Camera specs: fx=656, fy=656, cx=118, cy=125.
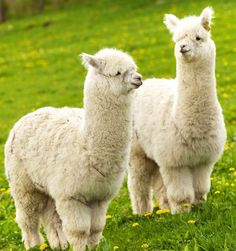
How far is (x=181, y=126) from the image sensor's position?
6.81 m

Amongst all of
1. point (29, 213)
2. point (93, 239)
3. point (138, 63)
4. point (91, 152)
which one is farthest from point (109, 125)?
point (138, 63)

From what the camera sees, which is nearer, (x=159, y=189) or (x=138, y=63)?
(x=159, y=189)

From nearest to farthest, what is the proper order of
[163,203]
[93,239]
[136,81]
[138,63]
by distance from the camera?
[136,81] < [93,239] < [163,203] < [138,63]

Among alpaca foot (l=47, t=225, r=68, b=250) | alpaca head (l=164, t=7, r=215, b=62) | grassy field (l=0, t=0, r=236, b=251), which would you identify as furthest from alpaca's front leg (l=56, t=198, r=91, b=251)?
alpaca head (l=164, t=7, r=215, b=62)

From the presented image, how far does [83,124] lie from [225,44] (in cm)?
1361

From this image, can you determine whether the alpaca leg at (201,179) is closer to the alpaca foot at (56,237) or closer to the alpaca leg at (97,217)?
the alpaca leg at (97,217)

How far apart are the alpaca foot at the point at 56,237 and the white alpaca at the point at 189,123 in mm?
1200

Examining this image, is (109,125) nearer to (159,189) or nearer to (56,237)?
(56,237)

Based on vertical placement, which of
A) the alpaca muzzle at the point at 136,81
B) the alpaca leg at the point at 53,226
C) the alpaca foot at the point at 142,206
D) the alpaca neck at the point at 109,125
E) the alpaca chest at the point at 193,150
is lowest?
the alpaca foot at the point at 142,206

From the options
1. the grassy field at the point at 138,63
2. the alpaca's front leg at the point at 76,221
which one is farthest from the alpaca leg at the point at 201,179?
the alpaca's front leg at the point at 76,221

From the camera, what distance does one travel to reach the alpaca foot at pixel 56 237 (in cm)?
663

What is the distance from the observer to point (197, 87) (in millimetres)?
6699

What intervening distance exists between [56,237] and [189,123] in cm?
179

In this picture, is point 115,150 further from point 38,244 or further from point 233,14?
point 233,14
